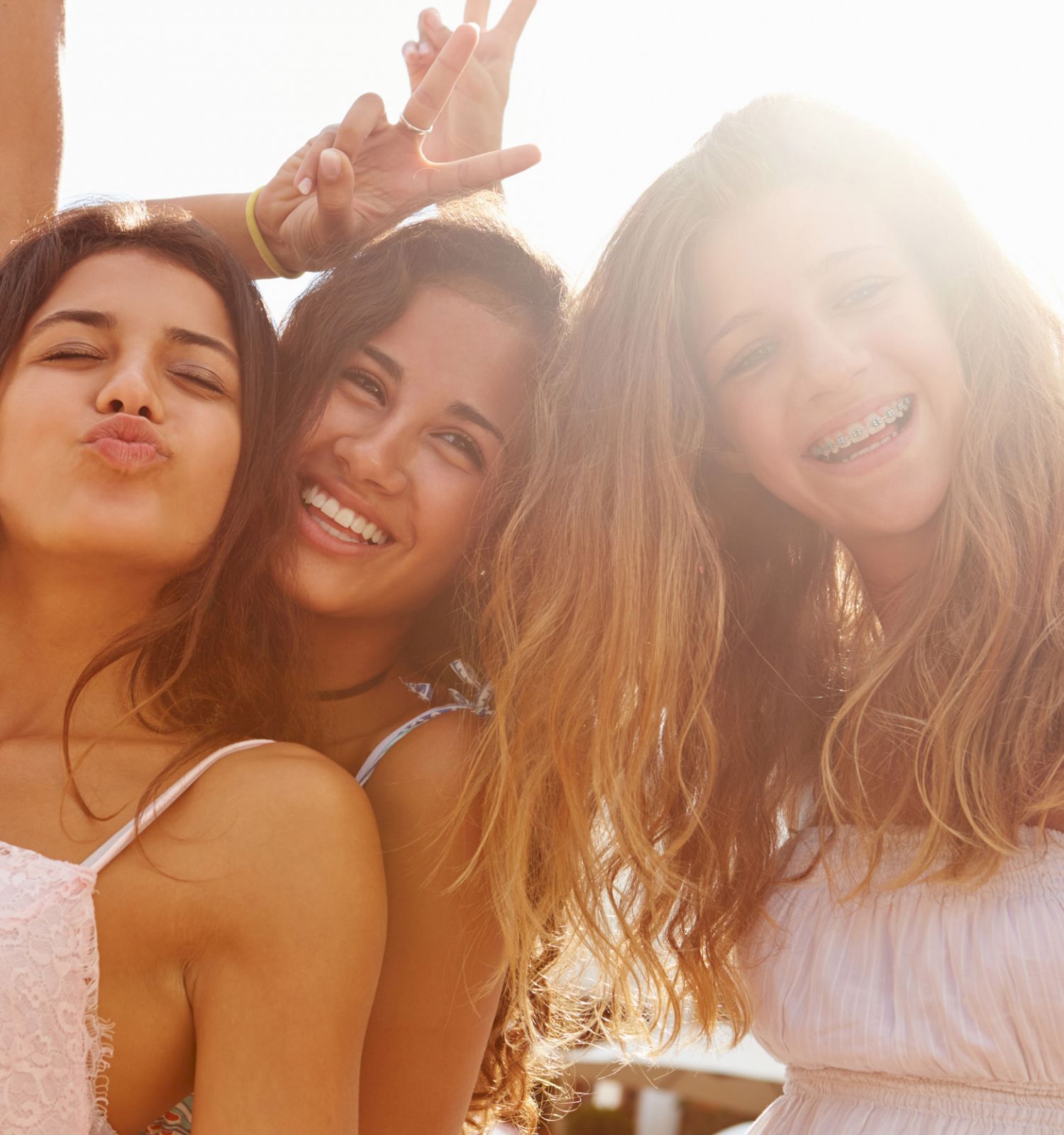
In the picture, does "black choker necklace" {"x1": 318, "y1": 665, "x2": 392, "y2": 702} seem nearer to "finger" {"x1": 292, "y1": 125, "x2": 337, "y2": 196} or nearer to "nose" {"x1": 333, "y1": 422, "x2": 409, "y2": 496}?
"nose" {"x1": 333, "y1": 422, "x2": 409, "y2": 496}

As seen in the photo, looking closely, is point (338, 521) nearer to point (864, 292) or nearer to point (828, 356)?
point (828, 356)

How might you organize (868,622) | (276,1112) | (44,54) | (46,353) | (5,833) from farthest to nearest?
(44,54) < (868,622) < (46,353) < (5,833) < (276,1112)

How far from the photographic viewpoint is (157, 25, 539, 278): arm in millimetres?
2408

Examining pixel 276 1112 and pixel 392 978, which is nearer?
pixel 276 1112

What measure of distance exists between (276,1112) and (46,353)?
114 cm

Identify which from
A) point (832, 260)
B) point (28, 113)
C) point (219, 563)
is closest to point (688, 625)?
point (832, 260)

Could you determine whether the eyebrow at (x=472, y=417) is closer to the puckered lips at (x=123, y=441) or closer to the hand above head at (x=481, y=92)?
the puckered lips at (x=123, y=441)

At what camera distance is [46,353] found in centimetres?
184

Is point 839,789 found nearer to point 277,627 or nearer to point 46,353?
point 277,627

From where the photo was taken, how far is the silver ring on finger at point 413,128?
2.58 m

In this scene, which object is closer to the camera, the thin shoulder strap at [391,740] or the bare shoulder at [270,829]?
the bare shoulder at [270,829]

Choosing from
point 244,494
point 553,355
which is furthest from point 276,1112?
point 553,355

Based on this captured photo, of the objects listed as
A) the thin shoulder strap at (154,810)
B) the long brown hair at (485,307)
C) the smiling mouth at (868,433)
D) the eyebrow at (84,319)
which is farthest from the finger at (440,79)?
the thin shoulder strap at (154,810)

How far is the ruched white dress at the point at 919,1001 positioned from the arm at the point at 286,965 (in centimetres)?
75
